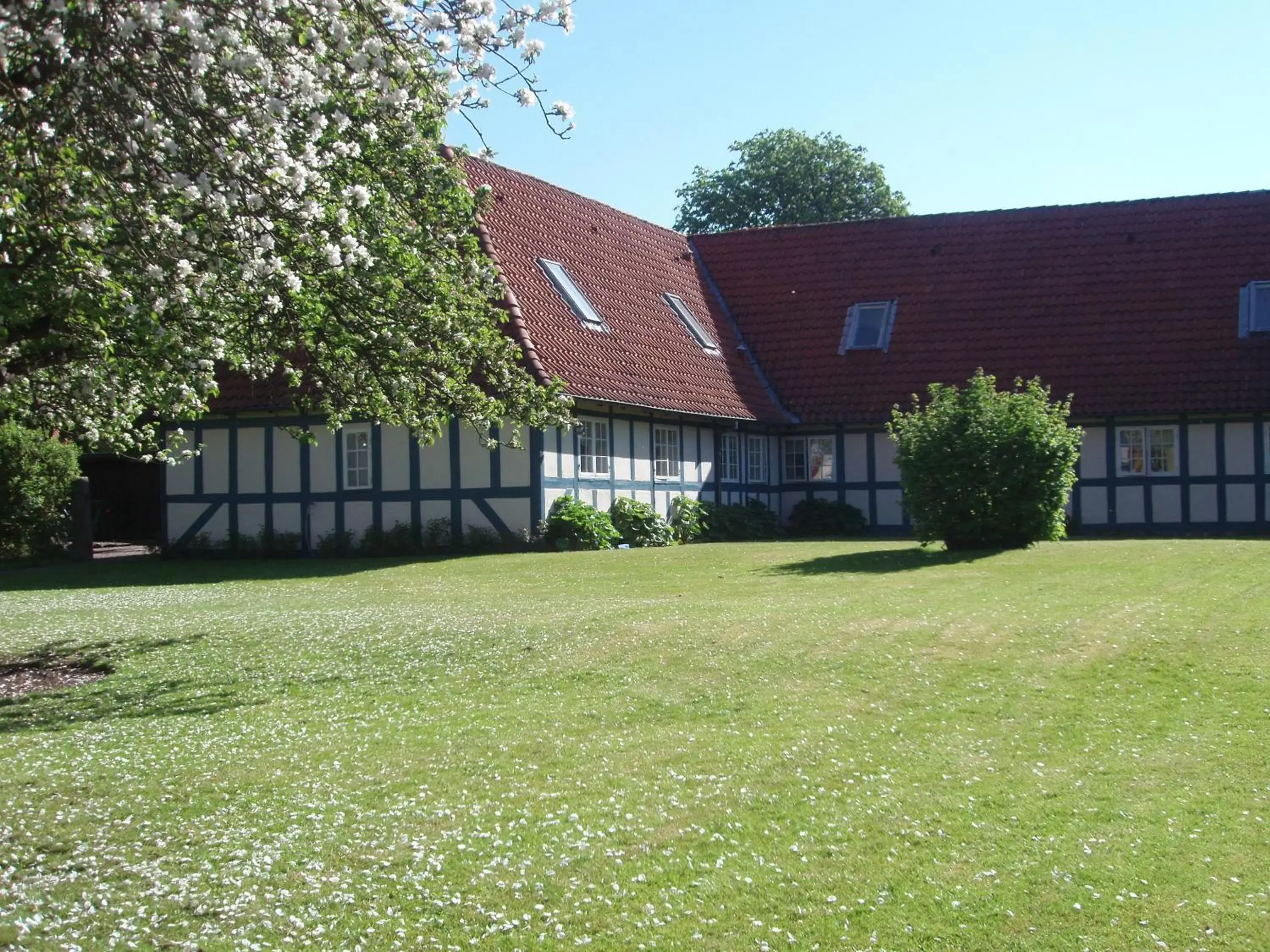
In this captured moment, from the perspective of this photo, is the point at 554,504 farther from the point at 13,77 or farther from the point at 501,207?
the point at 13,77

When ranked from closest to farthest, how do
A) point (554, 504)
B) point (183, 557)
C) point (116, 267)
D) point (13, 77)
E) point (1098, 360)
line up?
point (13, 77) → point (116, 267) → point (554, 504) → point (183, 557) → point (1098, 360)

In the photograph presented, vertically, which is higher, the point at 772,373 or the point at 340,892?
the point at 772,373

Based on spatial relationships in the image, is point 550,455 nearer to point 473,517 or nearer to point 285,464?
point 473,517

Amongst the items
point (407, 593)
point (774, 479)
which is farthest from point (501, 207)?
point (407, 593)

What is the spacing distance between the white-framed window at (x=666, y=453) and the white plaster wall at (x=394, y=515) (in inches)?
201

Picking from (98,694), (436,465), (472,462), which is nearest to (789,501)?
(472,462)

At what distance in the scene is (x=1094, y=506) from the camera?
30531mm

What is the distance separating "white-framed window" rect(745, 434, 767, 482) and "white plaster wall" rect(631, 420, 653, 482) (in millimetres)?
4159

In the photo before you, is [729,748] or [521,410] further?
[521,410]

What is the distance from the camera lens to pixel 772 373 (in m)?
33.8

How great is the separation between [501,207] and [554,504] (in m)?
6.77

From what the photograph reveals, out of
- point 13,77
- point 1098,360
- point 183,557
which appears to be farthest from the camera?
point 1098,360

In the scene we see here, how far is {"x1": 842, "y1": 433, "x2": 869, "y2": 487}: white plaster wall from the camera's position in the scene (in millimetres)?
32312

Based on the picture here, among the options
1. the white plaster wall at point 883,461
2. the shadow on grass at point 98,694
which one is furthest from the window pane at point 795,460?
the shadow on grass at point 98,694
